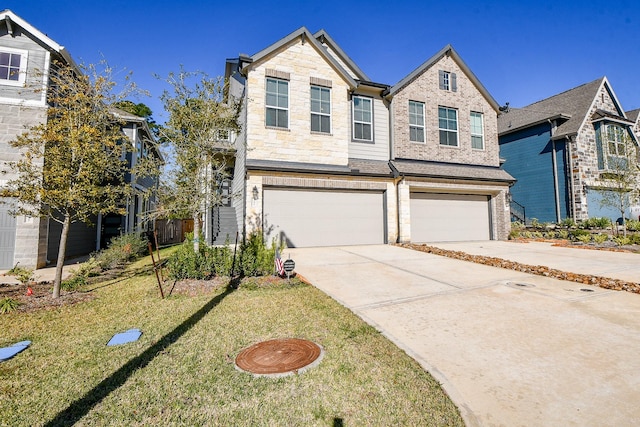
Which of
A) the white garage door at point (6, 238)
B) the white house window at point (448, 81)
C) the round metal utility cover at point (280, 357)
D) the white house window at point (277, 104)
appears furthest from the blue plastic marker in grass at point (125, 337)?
the white house window at point (448, 81)

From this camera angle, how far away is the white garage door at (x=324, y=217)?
1223 cm

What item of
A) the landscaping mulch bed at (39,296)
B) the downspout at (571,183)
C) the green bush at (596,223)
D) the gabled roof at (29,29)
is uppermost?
the gabled roof at (29,29)

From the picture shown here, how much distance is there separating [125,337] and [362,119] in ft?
41.3

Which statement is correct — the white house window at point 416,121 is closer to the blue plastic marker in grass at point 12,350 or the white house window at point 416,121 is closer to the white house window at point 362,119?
the white house window at point 362,119

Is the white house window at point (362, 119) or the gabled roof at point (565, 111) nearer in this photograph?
the white house window at point (362, 119)

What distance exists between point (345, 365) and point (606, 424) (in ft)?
6.92

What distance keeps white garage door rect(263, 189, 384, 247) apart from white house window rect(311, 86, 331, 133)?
284cm

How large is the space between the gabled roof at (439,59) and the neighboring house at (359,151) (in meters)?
0.05

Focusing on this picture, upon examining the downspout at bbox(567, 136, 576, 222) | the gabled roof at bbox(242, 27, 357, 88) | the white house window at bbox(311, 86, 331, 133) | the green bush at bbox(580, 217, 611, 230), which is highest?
the gabled roof at bbox(242, 27, 357, 88)

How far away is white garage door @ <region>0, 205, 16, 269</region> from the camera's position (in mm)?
9484

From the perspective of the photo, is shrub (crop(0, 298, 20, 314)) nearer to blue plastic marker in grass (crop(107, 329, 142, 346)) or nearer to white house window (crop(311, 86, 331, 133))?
blue plastic marker in grass (crop(107, 329, 142, 346))

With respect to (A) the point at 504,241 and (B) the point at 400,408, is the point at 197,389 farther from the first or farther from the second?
(A) the point at 504,241

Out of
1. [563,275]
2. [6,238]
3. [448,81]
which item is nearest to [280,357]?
[563,275]

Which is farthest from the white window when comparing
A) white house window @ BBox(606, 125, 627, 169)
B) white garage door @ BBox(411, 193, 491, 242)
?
white house window @ BBox(606, 125, 627, 169)
